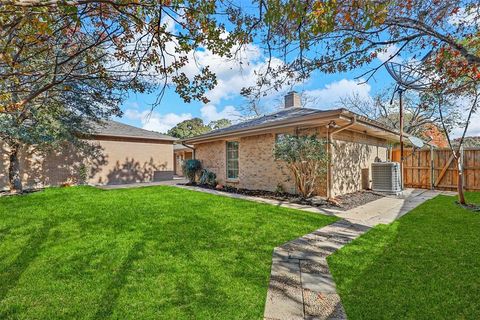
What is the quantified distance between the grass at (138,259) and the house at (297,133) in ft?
10.4

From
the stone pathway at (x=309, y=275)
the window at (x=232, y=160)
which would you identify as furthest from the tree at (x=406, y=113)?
the stone pathway at (x=309, y=275)

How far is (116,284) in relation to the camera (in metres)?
2.80

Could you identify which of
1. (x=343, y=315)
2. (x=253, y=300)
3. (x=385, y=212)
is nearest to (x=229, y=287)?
(x=253, y=300)

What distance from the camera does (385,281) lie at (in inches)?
113

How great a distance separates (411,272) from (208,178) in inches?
411

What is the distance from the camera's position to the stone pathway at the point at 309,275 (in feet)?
7.76

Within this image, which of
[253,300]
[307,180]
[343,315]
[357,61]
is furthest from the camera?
[307,180]

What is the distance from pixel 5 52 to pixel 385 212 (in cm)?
827

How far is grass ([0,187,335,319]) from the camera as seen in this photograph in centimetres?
240

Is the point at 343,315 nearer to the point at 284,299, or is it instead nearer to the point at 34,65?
the point at 284,299

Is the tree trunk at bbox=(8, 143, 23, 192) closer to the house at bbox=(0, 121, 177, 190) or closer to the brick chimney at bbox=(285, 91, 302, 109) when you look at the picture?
the house at bbox=(0, 121, 177, 190)

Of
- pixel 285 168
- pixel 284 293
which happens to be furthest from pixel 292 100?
pixel 284 293

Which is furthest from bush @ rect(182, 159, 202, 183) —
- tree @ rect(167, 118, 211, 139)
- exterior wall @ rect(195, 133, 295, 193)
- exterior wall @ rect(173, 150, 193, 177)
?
tree @ rect(167, 118, 211, 139)

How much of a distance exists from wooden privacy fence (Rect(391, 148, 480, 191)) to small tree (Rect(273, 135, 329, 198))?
280 inches
